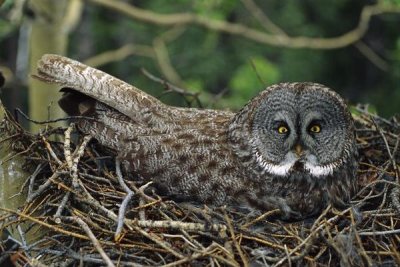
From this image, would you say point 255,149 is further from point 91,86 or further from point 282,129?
point 91,86

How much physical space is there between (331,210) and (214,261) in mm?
912

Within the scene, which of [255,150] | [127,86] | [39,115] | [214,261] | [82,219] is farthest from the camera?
[39,115]

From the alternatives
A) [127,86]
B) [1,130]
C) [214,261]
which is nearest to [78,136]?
[127,86]

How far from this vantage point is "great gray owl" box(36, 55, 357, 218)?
4695 mm

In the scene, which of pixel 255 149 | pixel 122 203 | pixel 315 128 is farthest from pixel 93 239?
pixel 315 128

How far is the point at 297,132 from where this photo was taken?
4.66m

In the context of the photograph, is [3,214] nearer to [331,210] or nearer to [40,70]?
[40,70]

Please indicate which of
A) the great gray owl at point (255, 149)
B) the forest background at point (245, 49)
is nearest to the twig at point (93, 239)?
the great gray owl at point (255, 149)

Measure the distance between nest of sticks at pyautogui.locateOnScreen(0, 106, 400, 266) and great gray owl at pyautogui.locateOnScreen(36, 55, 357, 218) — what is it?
132 millimetres

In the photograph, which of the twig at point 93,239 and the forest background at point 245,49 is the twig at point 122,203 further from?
the forest background at point 245,49

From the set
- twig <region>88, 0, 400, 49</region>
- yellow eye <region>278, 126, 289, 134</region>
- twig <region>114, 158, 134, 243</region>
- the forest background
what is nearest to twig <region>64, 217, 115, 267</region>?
twig <region>114, 158, 134, 243</region>

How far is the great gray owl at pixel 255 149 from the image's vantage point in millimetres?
4695

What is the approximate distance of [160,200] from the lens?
4.42m

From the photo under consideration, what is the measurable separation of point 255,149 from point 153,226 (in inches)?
38.9
